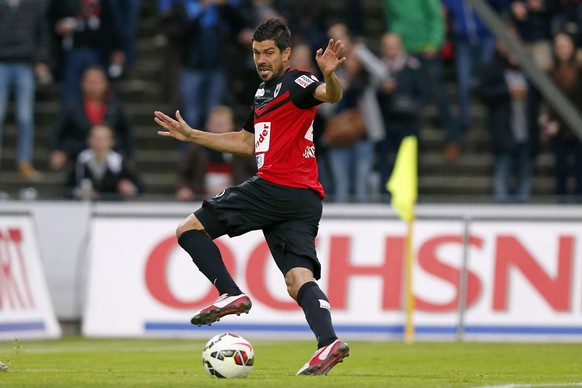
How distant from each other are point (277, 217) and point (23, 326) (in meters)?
6.69

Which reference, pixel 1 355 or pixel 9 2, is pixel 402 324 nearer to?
pixel 1 355

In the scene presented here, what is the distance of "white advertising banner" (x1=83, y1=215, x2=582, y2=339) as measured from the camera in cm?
1577

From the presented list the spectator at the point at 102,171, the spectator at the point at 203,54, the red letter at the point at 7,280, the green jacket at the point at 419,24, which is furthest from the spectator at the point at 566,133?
the red letter at the point at 7,280

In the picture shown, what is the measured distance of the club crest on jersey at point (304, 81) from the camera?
30.9ft

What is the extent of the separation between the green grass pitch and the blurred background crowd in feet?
9.89

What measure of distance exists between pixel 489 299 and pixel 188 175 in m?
4.36

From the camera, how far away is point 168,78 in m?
21.4

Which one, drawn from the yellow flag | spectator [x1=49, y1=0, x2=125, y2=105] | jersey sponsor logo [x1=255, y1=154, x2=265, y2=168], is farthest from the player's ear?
spectator [x1=49, y1=0, x2=125, y2=105]

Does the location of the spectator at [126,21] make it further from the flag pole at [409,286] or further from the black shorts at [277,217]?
the black shorts at [277,217]

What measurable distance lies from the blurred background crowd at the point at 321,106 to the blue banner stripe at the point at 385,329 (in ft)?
6.34

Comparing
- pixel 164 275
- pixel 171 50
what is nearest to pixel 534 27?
pixel 171 50

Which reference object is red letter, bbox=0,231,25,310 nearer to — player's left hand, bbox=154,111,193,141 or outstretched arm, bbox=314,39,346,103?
player's left hand, bbox=154,111,193,141

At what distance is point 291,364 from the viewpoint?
11.6m

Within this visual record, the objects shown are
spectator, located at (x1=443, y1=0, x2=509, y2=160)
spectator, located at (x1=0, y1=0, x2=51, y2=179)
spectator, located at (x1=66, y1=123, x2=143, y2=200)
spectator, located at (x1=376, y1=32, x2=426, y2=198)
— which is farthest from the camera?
spectator, located at (x1=443, y1=0, x2=509, y2=160)
